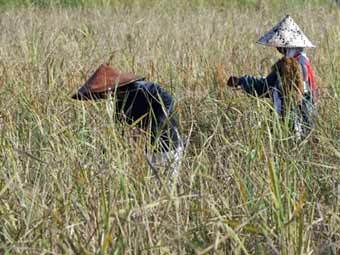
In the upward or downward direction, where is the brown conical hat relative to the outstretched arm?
upward

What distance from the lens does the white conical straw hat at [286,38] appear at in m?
3.78

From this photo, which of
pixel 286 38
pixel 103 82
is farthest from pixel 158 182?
pixel 286 38

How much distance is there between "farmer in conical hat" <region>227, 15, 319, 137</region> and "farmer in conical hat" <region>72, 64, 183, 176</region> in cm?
44

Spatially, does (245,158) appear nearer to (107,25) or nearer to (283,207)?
(283,207)

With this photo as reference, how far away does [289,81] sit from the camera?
3.53 m

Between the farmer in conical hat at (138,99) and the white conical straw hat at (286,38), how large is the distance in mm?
770

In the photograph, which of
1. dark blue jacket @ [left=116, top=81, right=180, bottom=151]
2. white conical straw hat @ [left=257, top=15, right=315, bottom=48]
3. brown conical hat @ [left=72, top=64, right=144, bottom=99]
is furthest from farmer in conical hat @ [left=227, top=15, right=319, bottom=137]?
brown conical hat @ [left=72, top=64, right=144, bottom=99]

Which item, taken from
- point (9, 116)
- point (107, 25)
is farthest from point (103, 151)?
point (107, 25)

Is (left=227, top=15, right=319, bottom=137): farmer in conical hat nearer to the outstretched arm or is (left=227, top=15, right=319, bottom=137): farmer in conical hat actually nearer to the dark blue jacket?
the outstretched arm

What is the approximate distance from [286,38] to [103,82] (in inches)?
42.3

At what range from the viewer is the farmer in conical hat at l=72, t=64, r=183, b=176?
3053 millimetres

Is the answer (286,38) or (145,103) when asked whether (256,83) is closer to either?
(286,38)

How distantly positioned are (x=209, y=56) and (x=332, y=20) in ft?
8.36

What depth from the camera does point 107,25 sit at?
7145 mm
